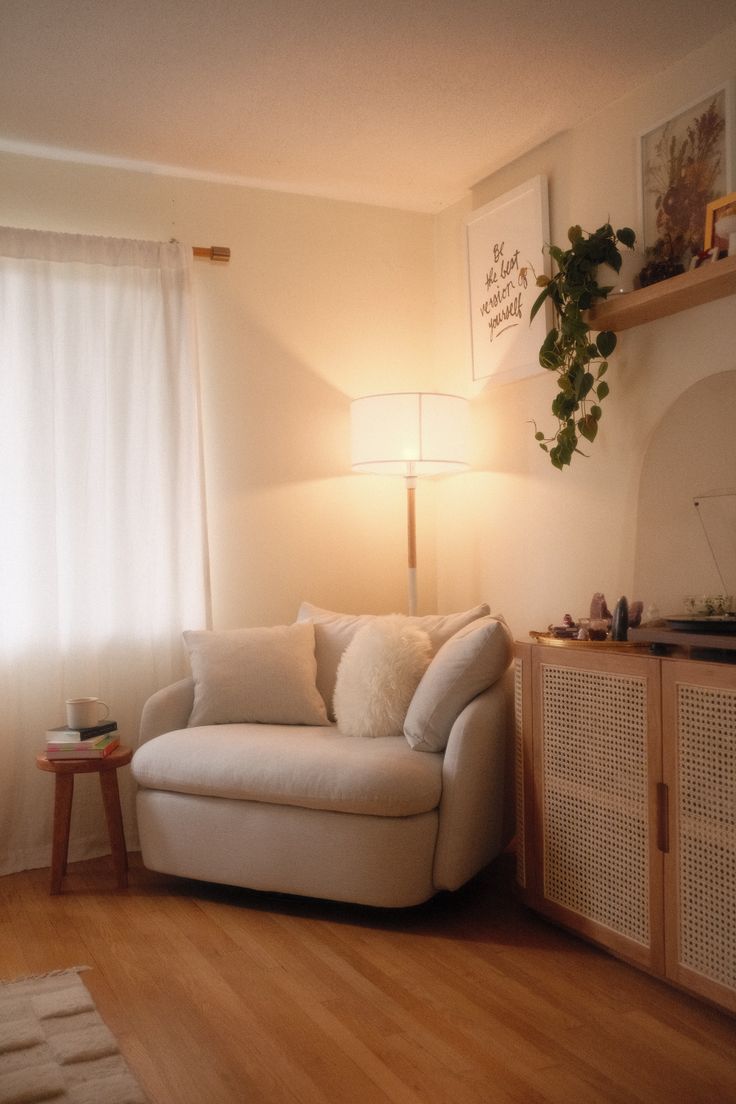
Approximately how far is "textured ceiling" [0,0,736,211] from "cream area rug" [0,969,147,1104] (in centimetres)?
253

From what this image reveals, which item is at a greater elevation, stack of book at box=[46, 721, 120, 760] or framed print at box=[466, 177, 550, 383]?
framed print at box=[466, 177, 550, 383]

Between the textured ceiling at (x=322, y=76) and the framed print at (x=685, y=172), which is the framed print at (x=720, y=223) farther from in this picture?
the textured ceiling at (x=322, y=76)

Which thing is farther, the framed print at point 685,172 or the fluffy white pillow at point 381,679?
the fluffy white pillow at point 381,679

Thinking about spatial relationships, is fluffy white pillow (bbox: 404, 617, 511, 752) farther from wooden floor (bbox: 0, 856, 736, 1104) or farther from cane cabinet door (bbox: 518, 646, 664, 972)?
wooden floor (bbox: 0, 856, 736, 1104)

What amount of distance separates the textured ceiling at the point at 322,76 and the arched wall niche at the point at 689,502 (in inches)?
41.2

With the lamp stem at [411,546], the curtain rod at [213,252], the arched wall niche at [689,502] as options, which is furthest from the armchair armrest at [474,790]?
the curtain rod at [213,252]

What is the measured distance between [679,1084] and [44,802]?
241 centimetres

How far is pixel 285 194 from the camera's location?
4.09m

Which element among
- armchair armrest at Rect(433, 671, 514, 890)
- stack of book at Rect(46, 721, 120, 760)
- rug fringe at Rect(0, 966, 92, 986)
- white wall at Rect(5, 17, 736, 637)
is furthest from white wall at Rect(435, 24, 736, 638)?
rug fringe at Rect(0, 966, 92, 986)

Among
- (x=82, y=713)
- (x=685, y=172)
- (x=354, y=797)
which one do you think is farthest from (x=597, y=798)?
(x=685, y=172)

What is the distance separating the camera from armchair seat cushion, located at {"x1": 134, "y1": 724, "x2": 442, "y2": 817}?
2812mm

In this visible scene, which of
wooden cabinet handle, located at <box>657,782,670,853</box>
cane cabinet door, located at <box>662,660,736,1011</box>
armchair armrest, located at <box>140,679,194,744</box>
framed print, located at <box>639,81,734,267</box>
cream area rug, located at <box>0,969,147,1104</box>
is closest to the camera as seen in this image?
cream area rug, located at <box>0,969,147,1104</box>

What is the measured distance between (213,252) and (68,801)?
2.15m

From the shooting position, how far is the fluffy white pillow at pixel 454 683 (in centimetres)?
296
